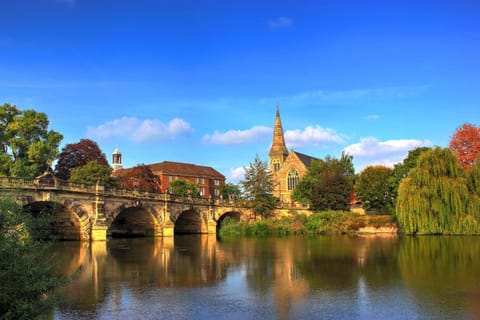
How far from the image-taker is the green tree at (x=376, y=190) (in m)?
61.0

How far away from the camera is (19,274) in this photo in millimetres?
8719

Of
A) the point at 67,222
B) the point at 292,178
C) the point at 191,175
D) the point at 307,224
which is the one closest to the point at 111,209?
the point at 67,222

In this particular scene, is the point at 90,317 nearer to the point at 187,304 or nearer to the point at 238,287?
the point at 187,304

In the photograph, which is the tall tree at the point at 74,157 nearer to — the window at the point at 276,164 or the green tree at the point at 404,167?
the green tree at the point at 404,167

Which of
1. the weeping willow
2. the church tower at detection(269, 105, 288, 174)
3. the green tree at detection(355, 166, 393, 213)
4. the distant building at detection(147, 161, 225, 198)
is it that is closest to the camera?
the weeping willow

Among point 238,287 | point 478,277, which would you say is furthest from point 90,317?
point 478,277

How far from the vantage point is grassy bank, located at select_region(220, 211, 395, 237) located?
53.1 metres

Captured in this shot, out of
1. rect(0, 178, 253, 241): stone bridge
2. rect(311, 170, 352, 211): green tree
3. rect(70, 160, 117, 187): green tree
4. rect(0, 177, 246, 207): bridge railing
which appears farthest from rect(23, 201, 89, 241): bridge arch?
rect(311, 170, 352, 211): green tree

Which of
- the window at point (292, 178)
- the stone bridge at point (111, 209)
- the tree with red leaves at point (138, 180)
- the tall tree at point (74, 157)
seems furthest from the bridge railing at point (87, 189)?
the window at point (292, 178)

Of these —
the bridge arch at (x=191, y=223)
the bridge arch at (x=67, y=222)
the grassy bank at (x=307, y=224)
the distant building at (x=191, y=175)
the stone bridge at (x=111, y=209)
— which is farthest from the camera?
the distant building at (x=191, y=175)

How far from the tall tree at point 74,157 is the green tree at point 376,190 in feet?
119

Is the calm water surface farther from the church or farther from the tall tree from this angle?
the church

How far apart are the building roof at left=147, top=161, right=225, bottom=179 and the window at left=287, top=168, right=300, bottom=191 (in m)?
20.5

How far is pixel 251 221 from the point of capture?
6072 cm
